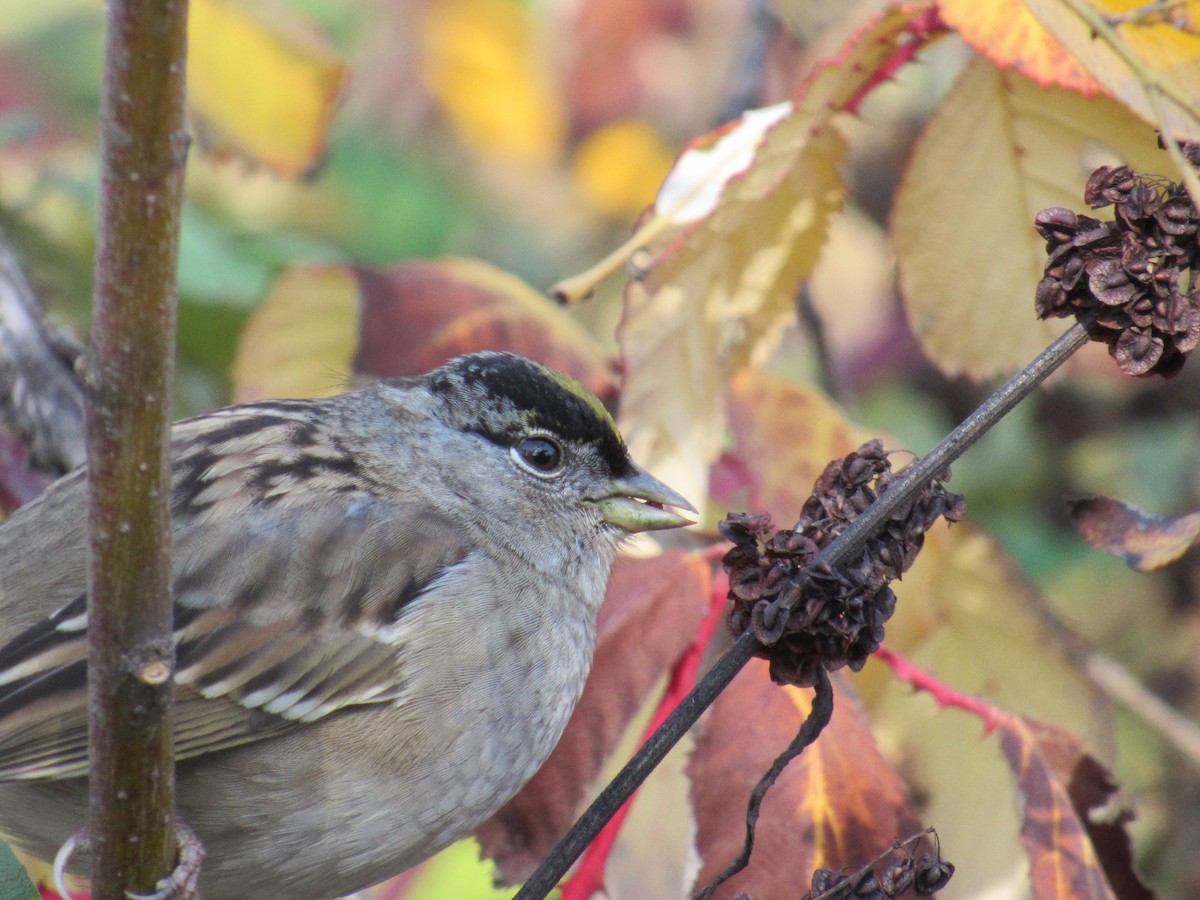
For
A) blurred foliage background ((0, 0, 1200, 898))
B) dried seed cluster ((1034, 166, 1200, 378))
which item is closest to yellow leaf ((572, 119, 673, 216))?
blurred foliage background ((0, 0, 1200, 898))

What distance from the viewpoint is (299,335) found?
2.04 meters

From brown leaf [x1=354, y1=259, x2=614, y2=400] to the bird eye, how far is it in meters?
0.10

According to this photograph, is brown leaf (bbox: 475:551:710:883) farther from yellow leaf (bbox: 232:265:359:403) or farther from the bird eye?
yellow leaf (bbox: 232:265:359:403)

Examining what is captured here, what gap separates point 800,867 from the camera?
142cm

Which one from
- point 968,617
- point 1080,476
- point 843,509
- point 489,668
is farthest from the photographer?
point 1080,476

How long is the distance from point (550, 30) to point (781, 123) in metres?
2.31

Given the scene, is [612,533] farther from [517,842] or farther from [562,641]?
[517,842]

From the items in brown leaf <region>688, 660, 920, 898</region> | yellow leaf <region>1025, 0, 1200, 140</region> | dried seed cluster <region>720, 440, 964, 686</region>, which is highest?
yellow leaf <region>1025, 0, 1200, 140</region>

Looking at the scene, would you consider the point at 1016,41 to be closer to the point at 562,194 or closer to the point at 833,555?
the point at 833,555

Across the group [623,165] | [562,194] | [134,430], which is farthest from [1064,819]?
[562,194]

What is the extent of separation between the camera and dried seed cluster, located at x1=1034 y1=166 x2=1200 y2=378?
1.14m

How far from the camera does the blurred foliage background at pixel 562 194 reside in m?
2.20

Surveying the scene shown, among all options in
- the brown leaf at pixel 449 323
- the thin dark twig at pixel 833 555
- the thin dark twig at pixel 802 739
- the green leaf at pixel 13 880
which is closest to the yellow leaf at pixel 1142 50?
the thin dark twig at pixel 833 555

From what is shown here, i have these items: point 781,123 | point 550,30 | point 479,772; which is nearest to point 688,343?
point 781,123
